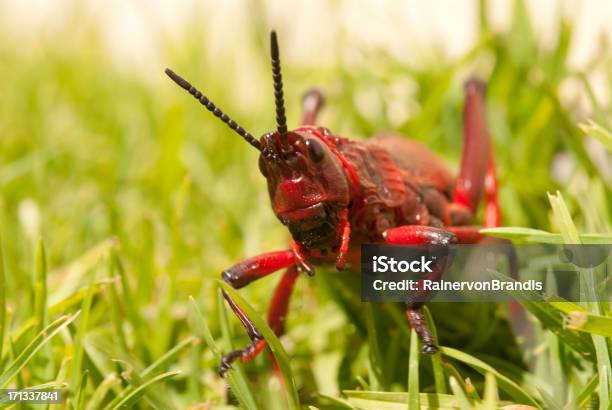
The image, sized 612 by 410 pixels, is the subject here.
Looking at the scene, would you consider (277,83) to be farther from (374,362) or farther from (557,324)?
(557,324)

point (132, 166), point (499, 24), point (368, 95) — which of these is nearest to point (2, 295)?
point (132, 166)

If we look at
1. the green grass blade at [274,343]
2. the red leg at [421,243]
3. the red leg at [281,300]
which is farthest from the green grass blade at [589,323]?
the red leg at [281,300]

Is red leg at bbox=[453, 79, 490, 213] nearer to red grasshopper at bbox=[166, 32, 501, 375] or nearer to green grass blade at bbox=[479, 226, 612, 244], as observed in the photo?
red grasshopper at bbox=[166, 32, 501, 375]

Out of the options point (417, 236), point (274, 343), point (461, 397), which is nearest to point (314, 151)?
point (417, 236)

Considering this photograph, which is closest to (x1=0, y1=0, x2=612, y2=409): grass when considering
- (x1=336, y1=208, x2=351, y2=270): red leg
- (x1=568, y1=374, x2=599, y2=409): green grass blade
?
(x1=568, y1=374, x2=599, y2=409): green grass blade

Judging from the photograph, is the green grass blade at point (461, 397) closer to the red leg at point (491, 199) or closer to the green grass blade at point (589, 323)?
the green grass blade at point (589, 323)

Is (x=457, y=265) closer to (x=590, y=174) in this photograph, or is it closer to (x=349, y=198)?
(x=349, y=198)

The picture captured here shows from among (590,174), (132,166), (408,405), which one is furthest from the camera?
(132,166)
